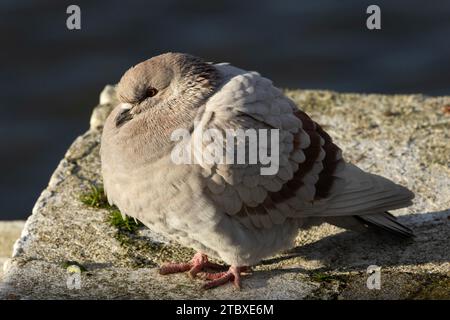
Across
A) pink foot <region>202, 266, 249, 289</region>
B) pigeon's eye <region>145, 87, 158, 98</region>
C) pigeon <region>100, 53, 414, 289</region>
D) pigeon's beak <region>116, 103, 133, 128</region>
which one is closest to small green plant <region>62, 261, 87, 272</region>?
pigeon <region>100, 53, 414, 289</region>

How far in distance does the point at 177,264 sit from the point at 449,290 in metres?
1.93

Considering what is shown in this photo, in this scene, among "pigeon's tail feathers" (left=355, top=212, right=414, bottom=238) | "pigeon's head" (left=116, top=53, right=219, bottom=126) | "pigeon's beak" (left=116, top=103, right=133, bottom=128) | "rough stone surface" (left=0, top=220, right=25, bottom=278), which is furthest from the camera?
"rough stone surface" (left=0, top=220, right=25, bottom=278)

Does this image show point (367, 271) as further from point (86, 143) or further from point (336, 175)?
point (86, 143)

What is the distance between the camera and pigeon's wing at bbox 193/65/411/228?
636 centimetres

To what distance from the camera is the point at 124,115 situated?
22.1 ft

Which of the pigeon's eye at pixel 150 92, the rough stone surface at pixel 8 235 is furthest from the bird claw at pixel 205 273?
the rough stone surface at pixel 8 235

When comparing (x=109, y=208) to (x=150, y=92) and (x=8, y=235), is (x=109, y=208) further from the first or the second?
(x=8, y=235)

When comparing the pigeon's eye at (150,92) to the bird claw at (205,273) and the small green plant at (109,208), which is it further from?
the bird claw at (205,273)

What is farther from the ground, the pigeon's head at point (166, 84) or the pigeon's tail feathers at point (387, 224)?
the pigeon's head at point (166, 84)

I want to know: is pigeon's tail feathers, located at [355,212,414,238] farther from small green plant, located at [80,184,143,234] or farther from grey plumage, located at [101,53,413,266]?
small green plant, located at [80,184,143,234]

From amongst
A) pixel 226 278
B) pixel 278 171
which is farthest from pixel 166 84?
pixel 226 278

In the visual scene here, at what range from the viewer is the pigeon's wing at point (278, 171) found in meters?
6.36

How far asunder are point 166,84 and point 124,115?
389mm
